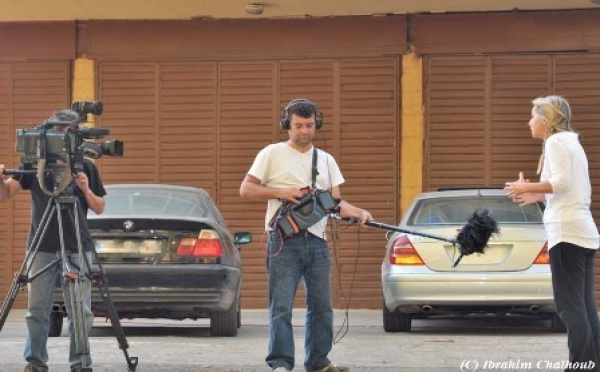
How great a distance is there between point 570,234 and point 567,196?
0.77ft

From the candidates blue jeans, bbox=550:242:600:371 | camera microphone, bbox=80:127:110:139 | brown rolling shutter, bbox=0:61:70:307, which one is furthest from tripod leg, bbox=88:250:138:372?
brown rolling shutter, bbox=0:61:70:307

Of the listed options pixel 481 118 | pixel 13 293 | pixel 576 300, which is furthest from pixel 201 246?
pixel 481 118

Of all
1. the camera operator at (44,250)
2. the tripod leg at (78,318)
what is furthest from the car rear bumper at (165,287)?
the tripod leg at (78,318)

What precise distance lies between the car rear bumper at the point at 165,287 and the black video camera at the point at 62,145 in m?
3.37

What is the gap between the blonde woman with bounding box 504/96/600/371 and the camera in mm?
7109

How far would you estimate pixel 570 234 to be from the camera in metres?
7.15

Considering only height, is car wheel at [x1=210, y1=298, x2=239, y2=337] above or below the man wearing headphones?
below

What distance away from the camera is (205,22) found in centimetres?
1597

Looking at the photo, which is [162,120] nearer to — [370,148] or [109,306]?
[370,148]

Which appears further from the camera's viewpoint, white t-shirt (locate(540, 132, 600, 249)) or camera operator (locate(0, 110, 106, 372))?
camera operator (locate(0, 110, 106, 372))

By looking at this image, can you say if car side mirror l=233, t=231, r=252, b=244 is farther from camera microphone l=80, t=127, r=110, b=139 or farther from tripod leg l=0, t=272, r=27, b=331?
tripod leg l=0, t=272, r=27, b=331

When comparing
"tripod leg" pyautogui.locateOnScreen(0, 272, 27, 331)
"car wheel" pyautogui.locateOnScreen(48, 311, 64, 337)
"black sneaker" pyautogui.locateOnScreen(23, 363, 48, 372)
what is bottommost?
"car wheel" pyautogui.locateOnScreen(48, 311, 64, 337)

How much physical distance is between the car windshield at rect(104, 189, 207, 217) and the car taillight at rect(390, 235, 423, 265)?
1.85 m

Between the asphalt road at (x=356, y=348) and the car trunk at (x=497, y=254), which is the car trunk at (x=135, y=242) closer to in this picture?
the asphalt road at (x=356, y=348)
